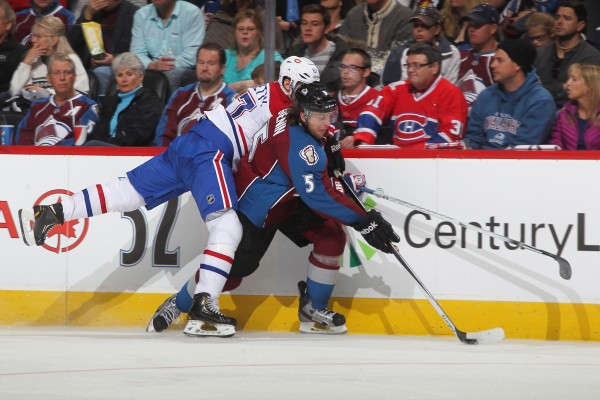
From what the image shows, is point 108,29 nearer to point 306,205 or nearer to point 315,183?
point 306,205

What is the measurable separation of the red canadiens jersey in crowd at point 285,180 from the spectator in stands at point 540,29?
2395 mm

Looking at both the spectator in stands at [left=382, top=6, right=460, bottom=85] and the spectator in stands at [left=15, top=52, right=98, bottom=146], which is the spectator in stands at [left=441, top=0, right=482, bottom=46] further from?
the spectator in stands at [left=15, top=52, right=98, bottom=146]

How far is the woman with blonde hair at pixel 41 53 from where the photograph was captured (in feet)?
27.5

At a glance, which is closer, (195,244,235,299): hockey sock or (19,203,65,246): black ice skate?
(195,244,235,299): hockey sock

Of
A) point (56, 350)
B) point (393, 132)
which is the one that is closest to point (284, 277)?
point (393, 132)

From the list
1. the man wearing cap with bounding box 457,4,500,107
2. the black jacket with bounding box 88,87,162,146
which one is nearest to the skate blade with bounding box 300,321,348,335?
the black jacket with bounding box 88,87,162,146

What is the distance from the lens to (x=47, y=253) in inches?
272

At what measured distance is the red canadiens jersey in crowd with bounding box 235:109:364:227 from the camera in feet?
20.2

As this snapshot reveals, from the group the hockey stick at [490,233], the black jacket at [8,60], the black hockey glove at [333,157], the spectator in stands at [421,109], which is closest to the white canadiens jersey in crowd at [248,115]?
the black hockey glove at [333,157]

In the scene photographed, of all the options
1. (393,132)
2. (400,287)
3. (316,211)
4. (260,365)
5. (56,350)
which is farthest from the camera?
(393,132)

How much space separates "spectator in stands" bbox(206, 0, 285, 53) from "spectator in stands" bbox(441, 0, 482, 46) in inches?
46.1

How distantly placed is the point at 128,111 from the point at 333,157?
1821 mm

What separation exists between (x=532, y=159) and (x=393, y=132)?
99 cm

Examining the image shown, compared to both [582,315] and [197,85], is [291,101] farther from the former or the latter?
[582,315]
